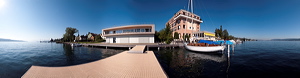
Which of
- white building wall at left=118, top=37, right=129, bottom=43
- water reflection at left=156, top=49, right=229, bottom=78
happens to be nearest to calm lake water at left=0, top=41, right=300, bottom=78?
water reflection at left=156, top=49, right=229, bottom=78

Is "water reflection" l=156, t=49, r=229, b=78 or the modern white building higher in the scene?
the modern white building

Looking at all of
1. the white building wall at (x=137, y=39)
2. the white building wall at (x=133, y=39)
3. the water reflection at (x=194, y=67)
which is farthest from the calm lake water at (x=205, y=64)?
the white building wall at (x=133, y=39)

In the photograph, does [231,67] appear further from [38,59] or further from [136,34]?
[136,34]

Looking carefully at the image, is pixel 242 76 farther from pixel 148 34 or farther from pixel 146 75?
pixel 148 34

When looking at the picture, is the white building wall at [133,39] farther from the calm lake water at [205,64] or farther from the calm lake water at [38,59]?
the calm lake water at [205,64]

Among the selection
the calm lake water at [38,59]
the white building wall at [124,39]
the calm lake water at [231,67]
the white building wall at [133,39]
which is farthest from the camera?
the white building wall at [124,39]

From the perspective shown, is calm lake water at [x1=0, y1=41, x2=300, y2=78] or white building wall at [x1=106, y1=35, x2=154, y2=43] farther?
white building wall at [x1=106, y1=35, x2=154, y2=43]

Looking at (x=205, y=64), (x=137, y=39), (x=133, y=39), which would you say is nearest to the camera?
(x=205, y=64)

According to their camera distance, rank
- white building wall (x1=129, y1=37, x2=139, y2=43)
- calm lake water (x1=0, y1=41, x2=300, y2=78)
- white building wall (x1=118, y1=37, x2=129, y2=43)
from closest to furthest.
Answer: calm lake water (x1=0, y1=41, x2=300, y2=78)
white building wall (x1=129, y1=37, x2=139, y2=43)
white building wall (x1=118, y1=37, x2=129, y2=43)

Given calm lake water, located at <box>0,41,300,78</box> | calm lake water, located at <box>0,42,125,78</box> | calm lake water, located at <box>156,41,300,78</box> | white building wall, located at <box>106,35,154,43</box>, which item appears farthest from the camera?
white building wall, located at <box>106,35,154,43</box>

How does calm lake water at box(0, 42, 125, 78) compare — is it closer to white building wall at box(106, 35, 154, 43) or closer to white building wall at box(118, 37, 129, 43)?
white building wall at box(106, 35, 154, 43)

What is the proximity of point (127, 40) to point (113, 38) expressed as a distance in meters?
5.97

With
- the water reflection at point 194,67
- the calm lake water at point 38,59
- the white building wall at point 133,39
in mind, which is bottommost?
the calm lake water at point 38,59

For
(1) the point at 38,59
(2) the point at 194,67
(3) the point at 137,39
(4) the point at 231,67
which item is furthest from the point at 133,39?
(4) the point at 231,67
